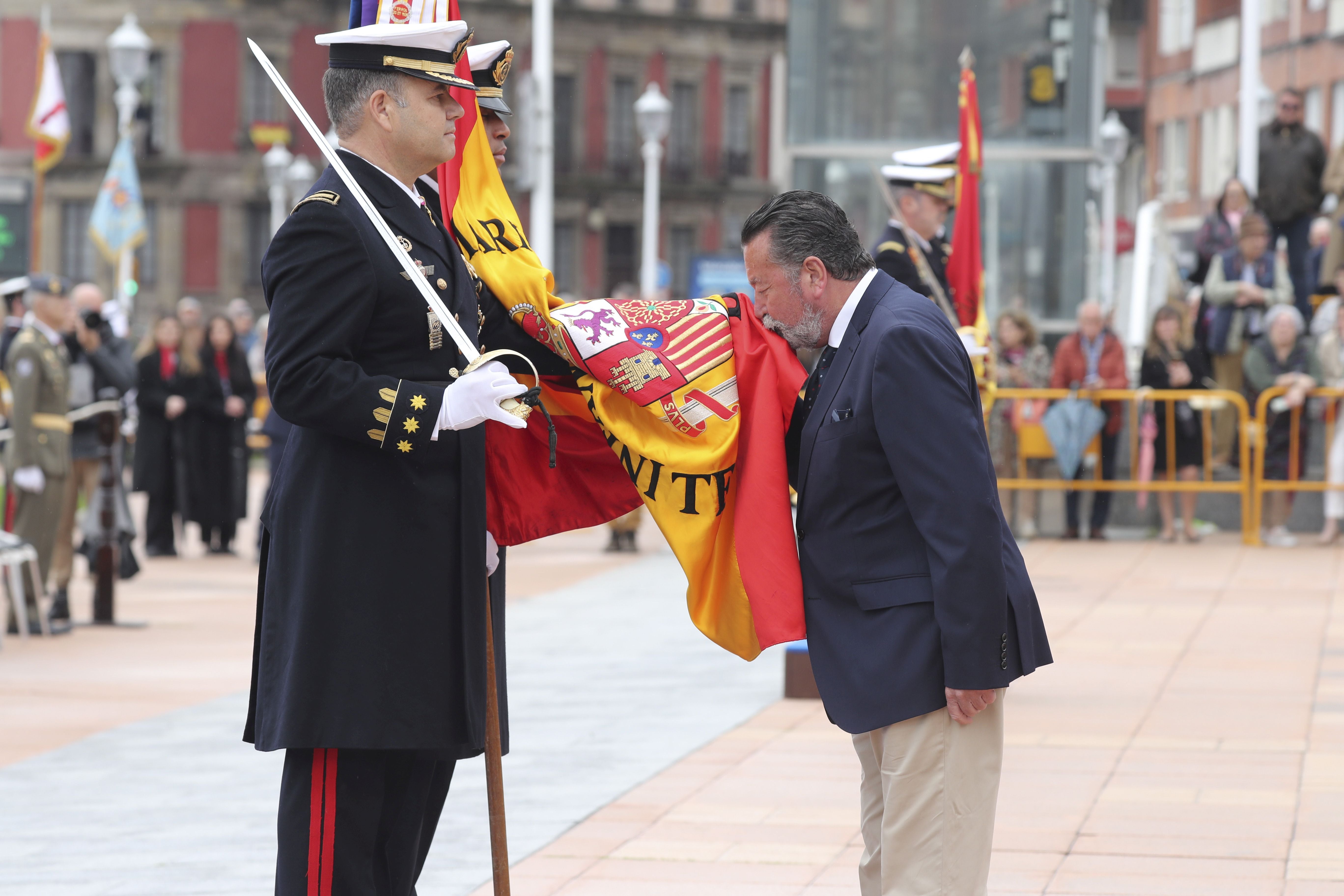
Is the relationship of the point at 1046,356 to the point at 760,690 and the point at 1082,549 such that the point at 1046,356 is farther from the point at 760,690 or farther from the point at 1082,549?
the point at 760,690

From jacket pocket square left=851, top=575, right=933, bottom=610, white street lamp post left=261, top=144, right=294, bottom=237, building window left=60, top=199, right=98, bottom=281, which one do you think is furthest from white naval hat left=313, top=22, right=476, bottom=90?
building window left=60, top=199, right=98, bottom=281

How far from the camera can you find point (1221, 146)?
49250mm

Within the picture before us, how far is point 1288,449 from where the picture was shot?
48.0 ft

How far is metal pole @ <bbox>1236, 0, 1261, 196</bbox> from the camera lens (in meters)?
19.2

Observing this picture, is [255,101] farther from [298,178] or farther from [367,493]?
[367,493]

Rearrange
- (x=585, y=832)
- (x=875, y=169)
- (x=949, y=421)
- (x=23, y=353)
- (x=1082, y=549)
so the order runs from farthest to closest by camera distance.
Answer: (x=1082, y=549), (x=23, y=353), (x=875, y=169), (x=585, y=832), (x=949, y=421)

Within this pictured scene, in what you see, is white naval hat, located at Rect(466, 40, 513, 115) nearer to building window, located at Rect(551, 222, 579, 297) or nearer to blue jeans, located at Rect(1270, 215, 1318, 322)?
blue jeans, located at Rect(1270, 215, 1318, 322)

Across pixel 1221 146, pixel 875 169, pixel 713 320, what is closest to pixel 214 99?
pixel 1221 146

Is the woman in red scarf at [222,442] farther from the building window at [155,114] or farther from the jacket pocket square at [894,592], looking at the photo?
the building window at [155,114]

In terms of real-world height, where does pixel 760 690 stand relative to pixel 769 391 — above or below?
below

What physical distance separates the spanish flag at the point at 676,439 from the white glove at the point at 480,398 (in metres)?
0.45

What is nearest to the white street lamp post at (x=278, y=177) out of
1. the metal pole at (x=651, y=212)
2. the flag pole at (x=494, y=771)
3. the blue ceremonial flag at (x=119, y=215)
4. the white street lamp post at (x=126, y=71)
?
the metal pole at (x=651, y=212)

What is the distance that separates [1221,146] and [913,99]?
1267 inches

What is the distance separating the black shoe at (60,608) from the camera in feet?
35.8
